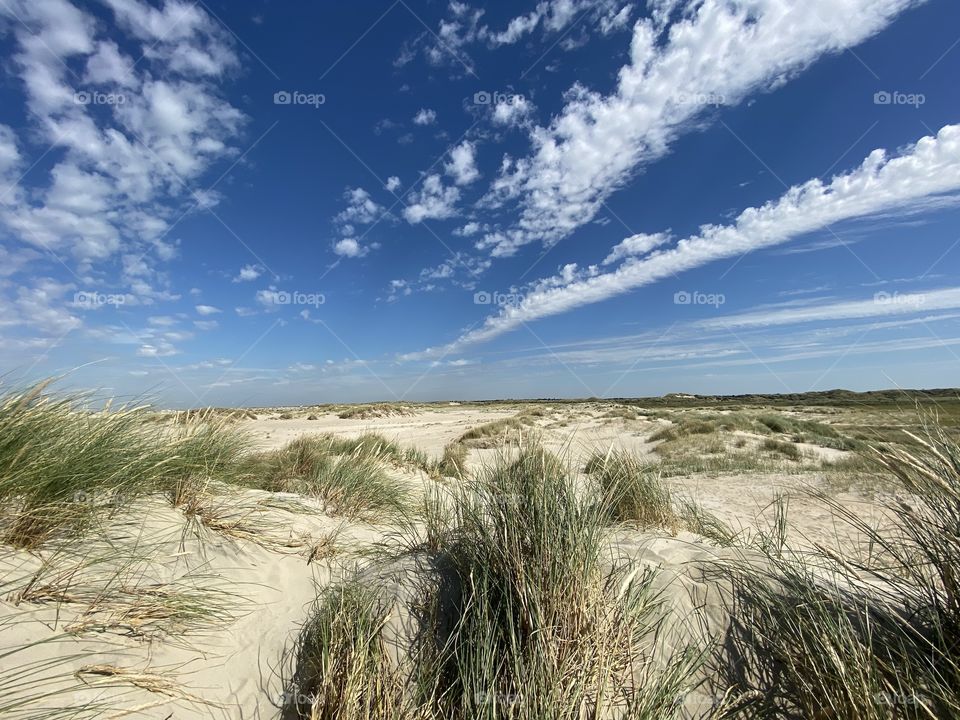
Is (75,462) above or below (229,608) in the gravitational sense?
above

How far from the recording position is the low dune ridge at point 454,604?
2041 mm

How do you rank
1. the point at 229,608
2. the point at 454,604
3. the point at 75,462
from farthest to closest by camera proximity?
the point at 75,462, the point at 229,608, the point at 454,604

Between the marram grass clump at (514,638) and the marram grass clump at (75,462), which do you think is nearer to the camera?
the marram grass clump at (514,638)

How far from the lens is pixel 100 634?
7.61 feet

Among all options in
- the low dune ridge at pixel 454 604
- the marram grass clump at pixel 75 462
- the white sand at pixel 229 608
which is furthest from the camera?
the marram grass clump at pixel 75 462

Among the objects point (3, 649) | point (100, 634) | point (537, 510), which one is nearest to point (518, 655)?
point (537, 510)

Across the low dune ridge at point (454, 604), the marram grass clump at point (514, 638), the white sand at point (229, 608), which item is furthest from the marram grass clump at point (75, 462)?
the marram grass clump at point (514, 638)

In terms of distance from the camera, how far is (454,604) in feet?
9.16

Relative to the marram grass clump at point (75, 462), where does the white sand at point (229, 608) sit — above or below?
below

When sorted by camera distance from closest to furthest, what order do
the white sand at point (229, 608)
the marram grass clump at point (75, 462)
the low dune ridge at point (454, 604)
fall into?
the low dune ridge at point (454, 604) → the white sand at point (229, 608) → the marram grass clump at point (75, 462)

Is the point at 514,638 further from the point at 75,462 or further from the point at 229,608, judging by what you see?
the point at 75,462

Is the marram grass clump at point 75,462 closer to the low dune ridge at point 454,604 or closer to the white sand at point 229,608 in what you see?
the low dune ridge at point 454,604

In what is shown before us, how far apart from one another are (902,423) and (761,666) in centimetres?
195

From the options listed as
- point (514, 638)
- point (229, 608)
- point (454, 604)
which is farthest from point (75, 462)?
point (514, 638)
